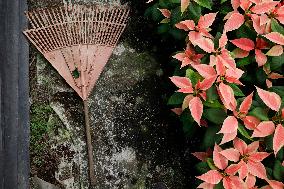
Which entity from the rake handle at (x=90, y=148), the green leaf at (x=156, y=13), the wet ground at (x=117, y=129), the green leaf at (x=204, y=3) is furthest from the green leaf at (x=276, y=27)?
the rake handle at (x=90, y=148)

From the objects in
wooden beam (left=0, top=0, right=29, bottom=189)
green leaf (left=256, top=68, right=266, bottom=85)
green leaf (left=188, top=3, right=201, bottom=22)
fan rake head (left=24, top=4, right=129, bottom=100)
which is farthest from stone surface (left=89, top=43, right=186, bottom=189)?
green leaf (left=256, top=68, right=266, bottom=85)

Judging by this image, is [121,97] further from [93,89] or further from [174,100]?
[174,100]

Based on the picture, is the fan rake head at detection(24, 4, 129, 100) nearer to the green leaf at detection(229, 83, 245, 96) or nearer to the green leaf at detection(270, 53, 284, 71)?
the green leaf at detection(229, 83, 245, 96)

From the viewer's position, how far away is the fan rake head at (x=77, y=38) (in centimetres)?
279

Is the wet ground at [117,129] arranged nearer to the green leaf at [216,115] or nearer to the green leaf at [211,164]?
the green leaf at [211,164]

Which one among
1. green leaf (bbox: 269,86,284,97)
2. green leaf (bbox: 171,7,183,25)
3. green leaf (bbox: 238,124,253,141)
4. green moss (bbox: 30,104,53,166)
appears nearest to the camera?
green leaf (bbox: 238,124,253,141)

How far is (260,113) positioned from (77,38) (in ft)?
4.23

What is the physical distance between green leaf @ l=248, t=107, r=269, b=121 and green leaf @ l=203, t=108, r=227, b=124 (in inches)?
5.5

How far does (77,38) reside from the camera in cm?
284

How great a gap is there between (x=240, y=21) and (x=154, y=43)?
0.75m

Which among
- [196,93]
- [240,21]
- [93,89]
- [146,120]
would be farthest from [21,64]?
[240,21]

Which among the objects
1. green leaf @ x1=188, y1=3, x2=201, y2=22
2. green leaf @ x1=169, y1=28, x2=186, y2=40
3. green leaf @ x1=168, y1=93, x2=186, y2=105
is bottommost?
green leaf @ x1=168, y1=93, x2=186, y2=105

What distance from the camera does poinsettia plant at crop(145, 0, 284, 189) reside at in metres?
2.20

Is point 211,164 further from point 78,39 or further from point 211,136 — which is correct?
point 78,39
